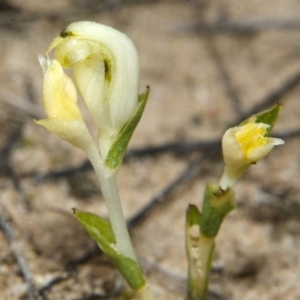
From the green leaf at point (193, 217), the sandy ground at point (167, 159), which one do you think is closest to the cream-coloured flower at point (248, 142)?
the green leaf at point (193, 217)

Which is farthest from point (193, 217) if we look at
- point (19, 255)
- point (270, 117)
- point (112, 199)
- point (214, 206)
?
point (19, 255)

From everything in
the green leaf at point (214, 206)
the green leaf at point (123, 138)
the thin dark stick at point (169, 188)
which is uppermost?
the green leaf at point (123, 138)

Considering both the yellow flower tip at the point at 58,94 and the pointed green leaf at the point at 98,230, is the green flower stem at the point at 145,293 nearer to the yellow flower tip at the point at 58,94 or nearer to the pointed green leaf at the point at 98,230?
the pointed green leaf at the point at 98,230

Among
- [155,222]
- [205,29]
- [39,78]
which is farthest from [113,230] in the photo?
[205,29]

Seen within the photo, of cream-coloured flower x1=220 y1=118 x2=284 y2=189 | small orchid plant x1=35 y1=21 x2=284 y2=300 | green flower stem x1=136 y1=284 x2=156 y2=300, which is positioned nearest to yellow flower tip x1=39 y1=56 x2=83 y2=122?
small orchid plant x1=35 y1=21 x2=284 y2=300

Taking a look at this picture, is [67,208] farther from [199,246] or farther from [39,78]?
→ [39,78]
